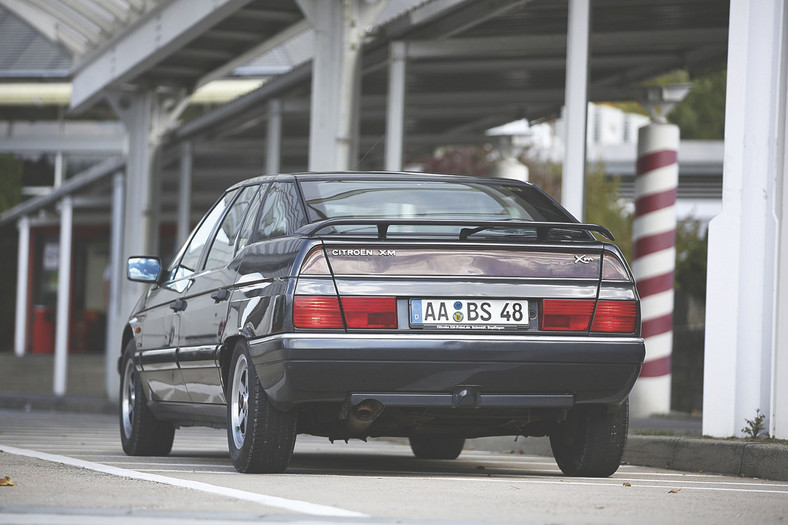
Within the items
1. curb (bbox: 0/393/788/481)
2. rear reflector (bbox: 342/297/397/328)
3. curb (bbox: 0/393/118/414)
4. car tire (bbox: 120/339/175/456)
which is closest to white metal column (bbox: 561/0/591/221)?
curb (bbox: 0/393/788/481)

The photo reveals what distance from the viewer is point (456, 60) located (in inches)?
673

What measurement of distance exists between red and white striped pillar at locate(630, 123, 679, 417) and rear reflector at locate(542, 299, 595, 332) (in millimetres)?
8483

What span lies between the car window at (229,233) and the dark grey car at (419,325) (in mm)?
273

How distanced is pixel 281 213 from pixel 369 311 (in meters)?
1.05

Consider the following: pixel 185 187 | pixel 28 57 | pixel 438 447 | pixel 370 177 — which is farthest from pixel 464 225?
pixel 28 57

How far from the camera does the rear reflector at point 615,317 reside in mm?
6898

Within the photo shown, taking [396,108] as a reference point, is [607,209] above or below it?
above

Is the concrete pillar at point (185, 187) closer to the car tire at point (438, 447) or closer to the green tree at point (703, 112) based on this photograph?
the car tire at point (438, 447)

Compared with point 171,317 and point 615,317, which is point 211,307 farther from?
point 615,317

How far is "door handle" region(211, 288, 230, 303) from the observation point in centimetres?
755

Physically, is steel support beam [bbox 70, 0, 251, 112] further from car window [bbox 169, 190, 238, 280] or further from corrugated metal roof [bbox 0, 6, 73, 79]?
corrugated metal roof [bbox 0, 6, 73, 79]

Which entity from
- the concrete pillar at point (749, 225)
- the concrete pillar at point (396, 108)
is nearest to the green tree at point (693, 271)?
the concrete pillar at point (396, 108)

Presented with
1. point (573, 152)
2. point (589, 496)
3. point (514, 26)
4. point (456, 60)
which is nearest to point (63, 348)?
point (456, 60)

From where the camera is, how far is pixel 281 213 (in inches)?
294
